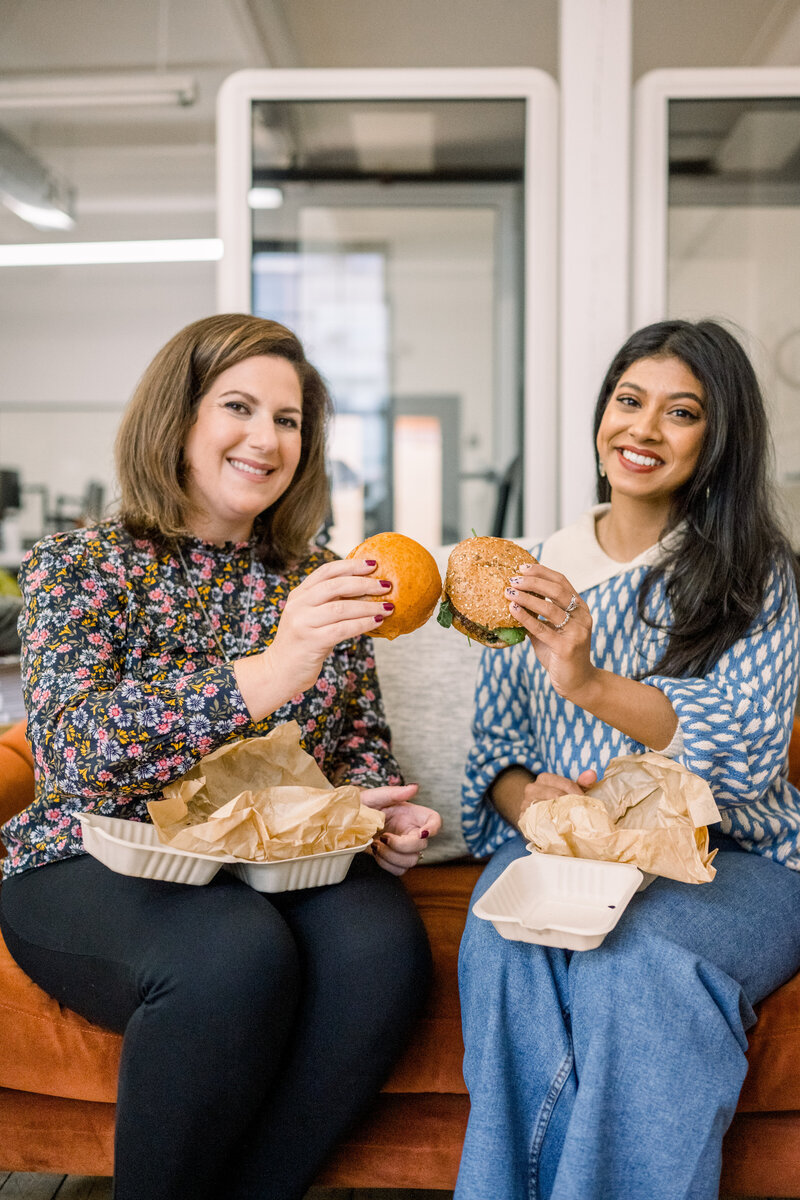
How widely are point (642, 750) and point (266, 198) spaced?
71.4 inches

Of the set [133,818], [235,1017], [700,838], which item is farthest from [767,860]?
[133,818]

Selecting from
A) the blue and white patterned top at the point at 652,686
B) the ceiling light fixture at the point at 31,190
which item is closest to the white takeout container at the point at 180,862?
the blue and white patterned top at the point at 652,686

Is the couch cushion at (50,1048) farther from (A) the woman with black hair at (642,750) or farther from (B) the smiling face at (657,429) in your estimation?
(B) the smiling face at (657,429)

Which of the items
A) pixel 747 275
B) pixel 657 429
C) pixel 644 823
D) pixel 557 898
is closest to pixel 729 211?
pixel 747 275

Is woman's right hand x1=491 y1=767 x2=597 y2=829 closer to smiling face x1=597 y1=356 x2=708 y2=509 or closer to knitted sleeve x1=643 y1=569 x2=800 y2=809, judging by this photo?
knitted sleeve x1=643 y1=569 x2=800 y2=809

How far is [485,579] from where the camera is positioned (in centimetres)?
132

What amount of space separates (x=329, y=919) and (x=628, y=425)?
0.94 meters

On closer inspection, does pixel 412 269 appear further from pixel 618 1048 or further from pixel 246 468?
pixel 618 1048

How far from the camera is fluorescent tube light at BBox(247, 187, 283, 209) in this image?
253cm

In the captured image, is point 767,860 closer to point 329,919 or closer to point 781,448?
point 329,919

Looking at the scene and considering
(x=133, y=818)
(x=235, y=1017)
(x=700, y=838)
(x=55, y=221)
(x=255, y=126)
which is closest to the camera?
(x=235, y=1017)

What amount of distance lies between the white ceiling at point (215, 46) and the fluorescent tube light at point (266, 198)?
0.78 m

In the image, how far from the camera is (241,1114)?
119 centimetres

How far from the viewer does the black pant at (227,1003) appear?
1164mm
